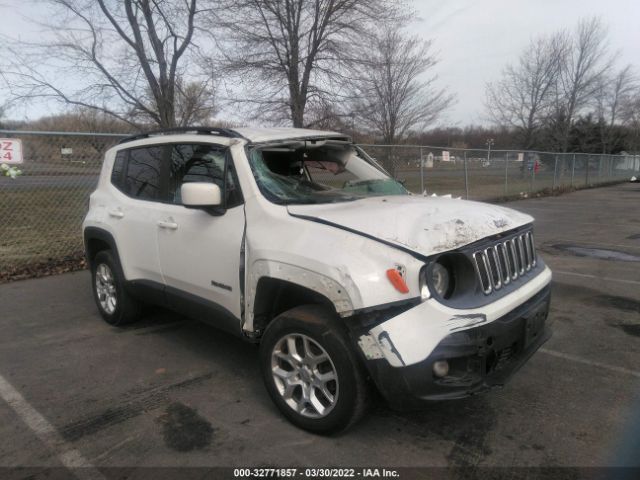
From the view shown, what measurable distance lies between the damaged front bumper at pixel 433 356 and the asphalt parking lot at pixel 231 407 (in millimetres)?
235

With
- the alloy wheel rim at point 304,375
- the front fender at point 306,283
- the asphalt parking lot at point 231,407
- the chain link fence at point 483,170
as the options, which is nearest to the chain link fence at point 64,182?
the chain link fence at point 483,170

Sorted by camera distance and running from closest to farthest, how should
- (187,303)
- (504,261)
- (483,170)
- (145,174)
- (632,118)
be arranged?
(504,261), (187,303), (145,174), (483,170), (632,118)

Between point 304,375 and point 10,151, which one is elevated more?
point 10,151

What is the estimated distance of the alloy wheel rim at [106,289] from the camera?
189 inches

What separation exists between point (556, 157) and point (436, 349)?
22281 millimetres

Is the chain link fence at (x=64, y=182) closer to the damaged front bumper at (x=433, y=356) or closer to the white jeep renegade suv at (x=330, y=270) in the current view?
the white jeep renegade suv at (x=330, y=270)

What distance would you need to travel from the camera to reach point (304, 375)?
289cm

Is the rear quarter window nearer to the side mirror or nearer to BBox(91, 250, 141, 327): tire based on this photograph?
BBox(91, 250, 141, 327): tire

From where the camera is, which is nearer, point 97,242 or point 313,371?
point 313,371

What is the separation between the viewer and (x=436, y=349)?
2.44 meters

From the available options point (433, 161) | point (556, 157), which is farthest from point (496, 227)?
point (556, 157)

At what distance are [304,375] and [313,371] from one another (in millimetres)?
92

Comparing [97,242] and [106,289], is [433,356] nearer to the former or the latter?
[106,289]

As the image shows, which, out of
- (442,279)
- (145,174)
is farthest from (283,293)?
(145,174)
